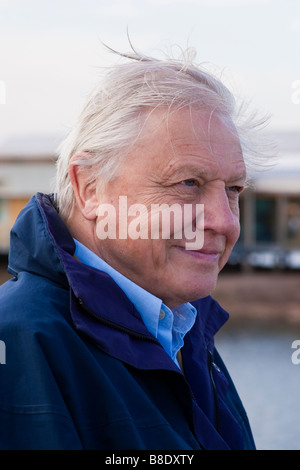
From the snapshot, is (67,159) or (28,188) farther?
(28,188)

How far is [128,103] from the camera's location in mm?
1323

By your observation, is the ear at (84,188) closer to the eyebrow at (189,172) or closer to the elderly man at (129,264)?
the elderly man at (129,264)

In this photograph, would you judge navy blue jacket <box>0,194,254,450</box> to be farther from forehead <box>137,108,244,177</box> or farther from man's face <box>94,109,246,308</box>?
forehead <box>137,108,244,177</box>

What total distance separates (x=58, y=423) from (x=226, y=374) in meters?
0.72

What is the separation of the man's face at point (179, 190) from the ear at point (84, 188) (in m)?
0.03

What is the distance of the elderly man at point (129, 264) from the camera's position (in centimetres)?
112

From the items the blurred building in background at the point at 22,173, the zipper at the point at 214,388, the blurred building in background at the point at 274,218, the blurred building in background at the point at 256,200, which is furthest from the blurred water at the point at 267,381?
the blurred building in background at the point at 22,173

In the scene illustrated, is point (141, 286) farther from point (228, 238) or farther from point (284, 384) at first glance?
point (284, 384)

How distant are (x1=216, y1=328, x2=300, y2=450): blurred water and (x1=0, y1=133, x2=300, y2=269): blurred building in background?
7.22 meters

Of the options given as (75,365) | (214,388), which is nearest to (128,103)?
(75,365)

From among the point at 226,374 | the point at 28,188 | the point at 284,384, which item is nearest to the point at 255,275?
the point at 28,188

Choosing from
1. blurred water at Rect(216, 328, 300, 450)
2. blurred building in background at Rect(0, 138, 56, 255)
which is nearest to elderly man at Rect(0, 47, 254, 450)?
blurred water at Rect(216, 328, 300, 450)

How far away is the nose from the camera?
1.34 meters

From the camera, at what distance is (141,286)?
1381 mm
